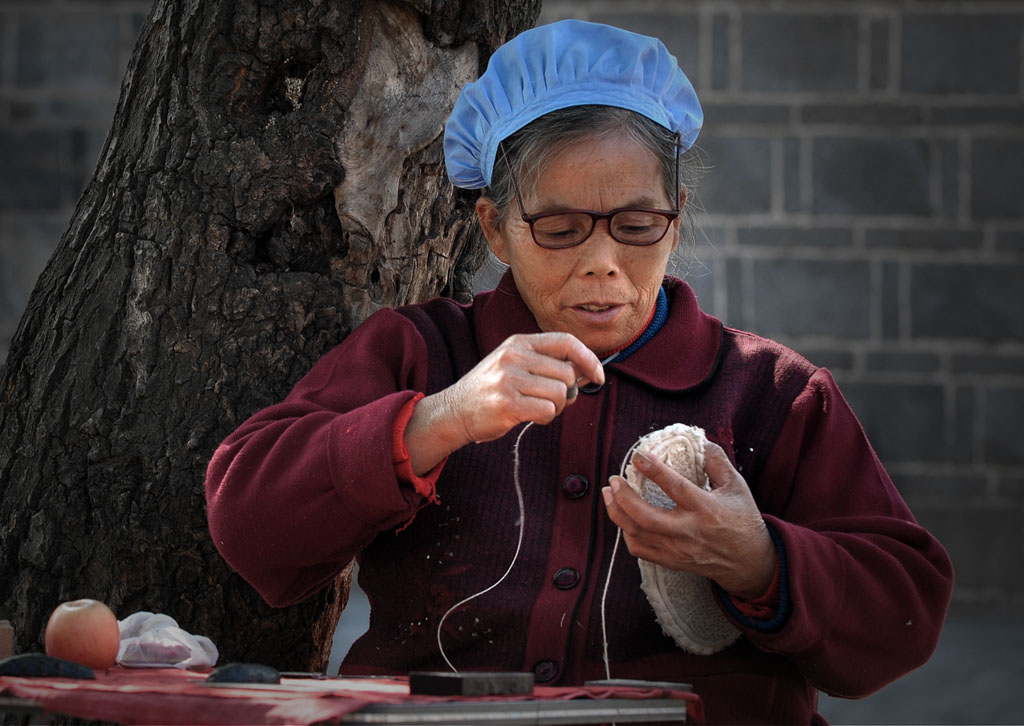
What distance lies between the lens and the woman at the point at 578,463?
6.18ft

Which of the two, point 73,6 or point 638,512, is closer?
point 638,512

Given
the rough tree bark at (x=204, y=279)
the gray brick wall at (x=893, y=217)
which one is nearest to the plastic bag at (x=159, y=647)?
the rough tree bark at (x=204, y=279)

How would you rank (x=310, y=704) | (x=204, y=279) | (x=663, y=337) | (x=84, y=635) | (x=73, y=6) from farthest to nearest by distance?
1. (x=73, y=6)
2. (x=204, y=279)
3. (x=663, y=337)
4. (x=84, y=635)
5. (x=310, y=704)

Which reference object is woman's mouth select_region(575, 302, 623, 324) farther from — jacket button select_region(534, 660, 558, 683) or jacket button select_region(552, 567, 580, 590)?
jacket button select_region(534, 660, 558, 683)

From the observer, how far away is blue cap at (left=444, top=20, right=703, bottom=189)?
224cm

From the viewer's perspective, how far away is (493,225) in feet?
7.87

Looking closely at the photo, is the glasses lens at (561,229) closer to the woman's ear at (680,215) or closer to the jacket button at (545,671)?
the woman's ear at (680,215)

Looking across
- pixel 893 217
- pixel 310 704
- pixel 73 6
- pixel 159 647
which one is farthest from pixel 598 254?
pixel 73 6

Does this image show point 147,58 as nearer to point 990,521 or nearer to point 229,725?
point 229,725

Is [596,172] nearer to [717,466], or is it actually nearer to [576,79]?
[576,79]

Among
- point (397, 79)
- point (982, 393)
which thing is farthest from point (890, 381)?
point (397, 79)

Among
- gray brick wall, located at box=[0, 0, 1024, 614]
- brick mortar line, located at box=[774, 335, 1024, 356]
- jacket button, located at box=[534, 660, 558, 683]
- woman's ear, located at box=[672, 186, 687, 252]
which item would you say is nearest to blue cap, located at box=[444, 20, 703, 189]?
woman's ear, located at box=[672, 186, 687, 252]

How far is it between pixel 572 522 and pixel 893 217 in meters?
4.23

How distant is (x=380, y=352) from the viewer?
226 cm
